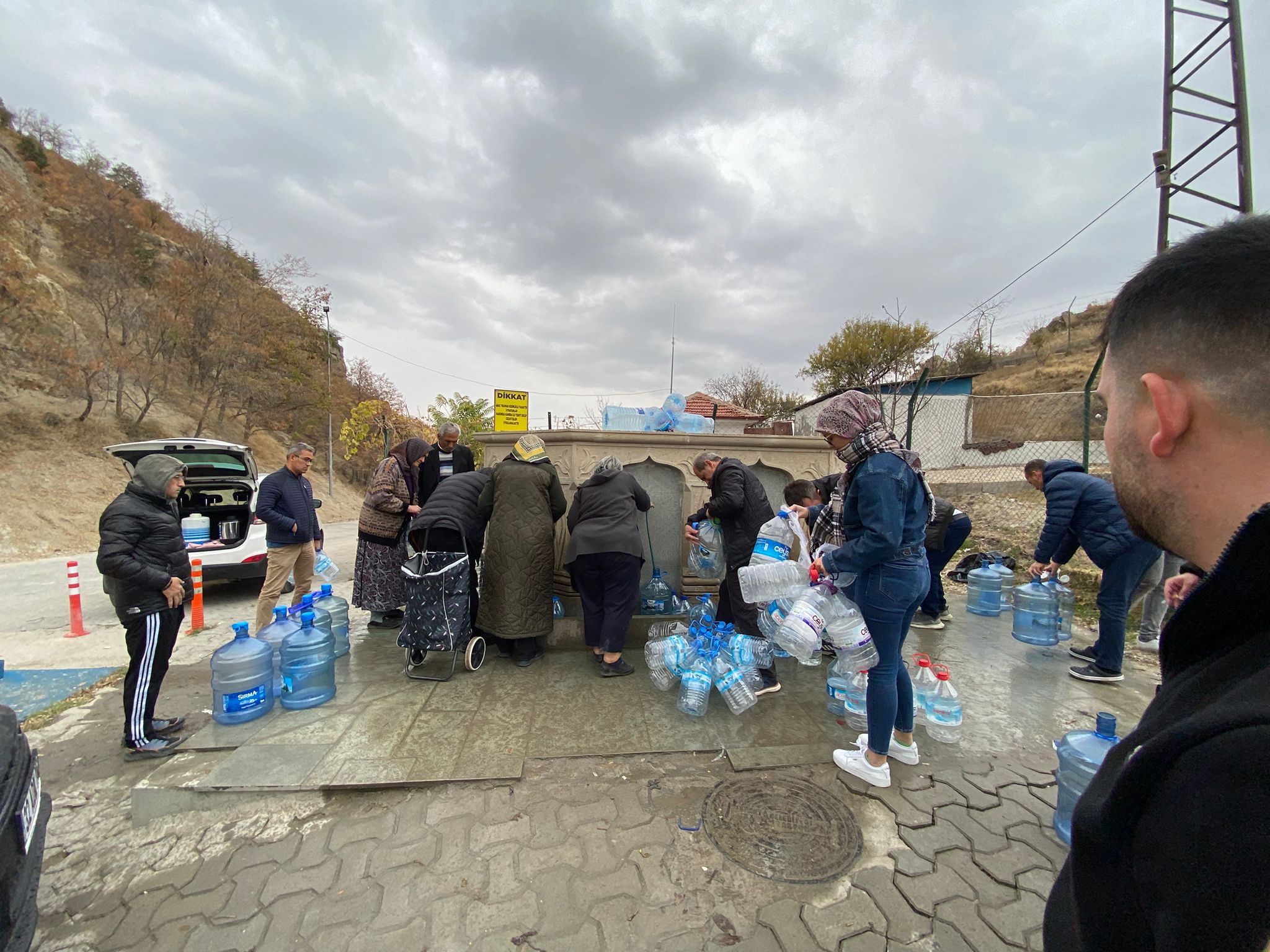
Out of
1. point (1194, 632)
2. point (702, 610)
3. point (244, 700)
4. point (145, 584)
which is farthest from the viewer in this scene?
point (702, 610)

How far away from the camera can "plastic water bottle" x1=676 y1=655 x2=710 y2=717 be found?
339 cm

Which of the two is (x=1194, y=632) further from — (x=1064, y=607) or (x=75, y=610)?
(x=75, y=610)

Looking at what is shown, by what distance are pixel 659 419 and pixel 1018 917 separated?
5025mm

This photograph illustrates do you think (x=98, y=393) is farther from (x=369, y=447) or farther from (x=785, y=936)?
(x=785, y=936)

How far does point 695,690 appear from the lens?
3391 mm

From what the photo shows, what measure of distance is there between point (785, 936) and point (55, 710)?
5105mm

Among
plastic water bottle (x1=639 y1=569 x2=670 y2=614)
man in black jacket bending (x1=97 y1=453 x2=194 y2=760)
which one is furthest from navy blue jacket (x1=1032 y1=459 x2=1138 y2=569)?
man in black jacket bending (x1=97 y1=453 x2=194 y2=760)

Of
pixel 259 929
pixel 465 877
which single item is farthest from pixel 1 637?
pixel 465 877

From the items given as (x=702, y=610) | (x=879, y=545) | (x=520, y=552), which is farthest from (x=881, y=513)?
(x=520, y=552)

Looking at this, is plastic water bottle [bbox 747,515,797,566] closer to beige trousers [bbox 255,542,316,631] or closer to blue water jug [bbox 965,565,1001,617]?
blue water jug [bbox 965,565,1001,617]

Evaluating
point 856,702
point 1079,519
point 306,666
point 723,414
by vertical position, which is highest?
point 723,414

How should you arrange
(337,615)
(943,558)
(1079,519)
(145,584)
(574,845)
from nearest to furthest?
(574,845), (145,584), (1079,519), (337,615), (943,558)

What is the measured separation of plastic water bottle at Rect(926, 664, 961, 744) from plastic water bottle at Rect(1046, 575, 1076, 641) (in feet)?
6.96

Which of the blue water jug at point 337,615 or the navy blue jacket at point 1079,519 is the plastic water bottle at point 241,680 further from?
the navy blue jacket at point 1079,519
